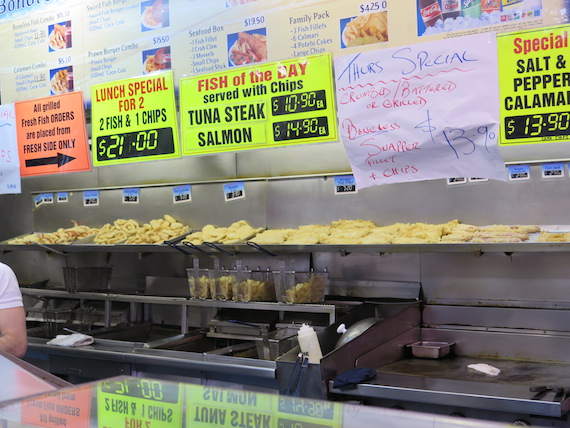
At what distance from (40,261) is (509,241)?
12.6ft

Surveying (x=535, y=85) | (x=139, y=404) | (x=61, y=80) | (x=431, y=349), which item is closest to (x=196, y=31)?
(x=61, y=80)

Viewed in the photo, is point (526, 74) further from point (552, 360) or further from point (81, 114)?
point (81, 114)

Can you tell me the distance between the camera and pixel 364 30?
3393 mm

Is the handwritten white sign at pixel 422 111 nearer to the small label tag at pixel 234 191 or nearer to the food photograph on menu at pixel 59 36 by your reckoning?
the small label tag at pixel 234 191

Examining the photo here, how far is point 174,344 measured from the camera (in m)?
3.84

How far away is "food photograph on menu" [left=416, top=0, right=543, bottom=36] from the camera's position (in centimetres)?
305

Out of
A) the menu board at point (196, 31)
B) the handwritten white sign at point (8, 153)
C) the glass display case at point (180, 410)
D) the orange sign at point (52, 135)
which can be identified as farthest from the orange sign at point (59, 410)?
the handwritten white sign at point (8, 153)

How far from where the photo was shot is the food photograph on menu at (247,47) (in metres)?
3.65

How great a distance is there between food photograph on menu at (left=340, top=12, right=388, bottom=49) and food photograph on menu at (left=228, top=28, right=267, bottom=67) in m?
0.46

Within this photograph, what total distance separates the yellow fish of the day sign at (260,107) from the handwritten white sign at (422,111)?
0.38ft

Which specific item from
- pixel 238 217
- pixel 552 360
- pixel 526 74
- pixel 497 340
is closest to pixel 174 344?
pixel 238 217

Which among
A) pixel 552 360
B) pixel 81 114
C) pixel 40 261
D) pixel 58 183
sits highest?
pixel 81 114

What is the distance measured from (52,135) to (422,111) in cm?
251

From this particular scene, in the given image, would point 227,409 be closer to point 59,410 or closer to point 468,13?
point 59,410
